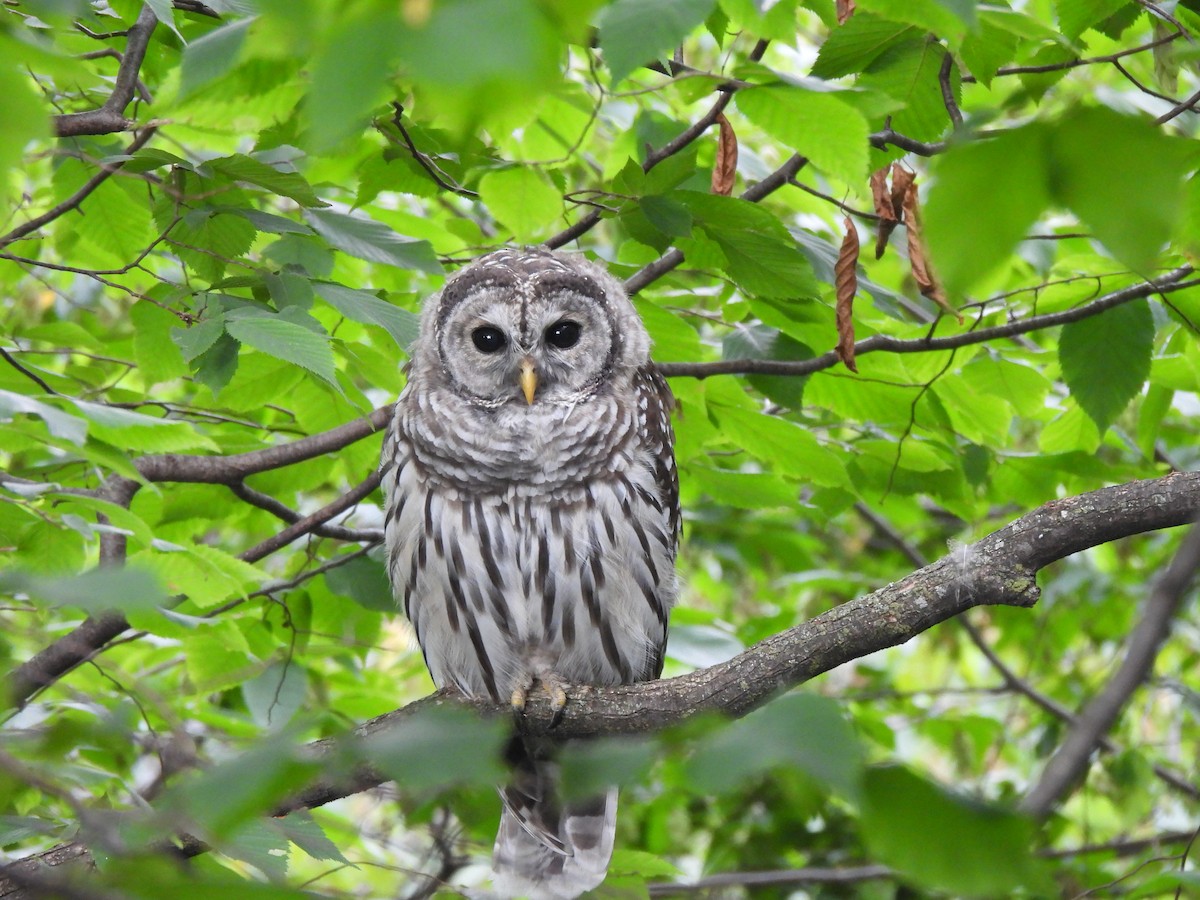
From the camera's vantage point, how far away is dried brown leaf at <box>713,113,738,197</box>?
2.90m

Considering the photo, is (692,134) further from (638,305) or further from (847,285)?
(638,305)

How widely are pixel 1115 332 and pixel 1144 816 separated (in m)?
2.81

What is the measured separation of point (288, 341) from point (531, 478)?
4.31 feet

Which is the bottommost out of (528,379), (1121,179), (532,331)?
(1121,179)

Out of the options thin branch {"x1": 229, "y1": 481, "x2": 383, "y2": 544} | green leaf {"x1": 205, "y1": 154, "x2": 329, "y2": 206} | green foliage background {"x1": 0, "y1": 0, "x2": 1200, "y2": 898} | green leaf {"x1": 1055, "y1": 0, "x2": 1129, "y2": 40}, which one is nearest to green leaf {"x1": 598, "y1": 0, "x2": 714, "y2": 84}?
green foliage background {"x1": 0, "y1": 0, "x2": 1200, "y2": 898}

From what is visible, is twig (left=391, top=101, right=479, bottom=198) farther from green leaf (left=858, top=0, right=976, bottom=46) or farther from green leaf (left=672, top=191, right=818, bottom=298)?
green leaf (left=858, top=0, right=976, bottom=46)

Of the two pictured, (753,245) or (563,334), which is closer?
(753,245)

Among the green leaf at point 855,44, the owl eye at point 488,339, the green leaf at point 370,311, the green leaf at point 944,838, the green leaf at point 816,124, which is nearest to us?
the green leaf at point 944,838

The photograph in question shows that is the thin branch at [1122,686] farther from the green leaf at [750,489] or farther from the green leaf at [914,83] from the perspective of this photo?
the green leaf at [750,489]

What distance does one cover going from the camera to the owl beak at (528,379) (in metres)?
3.44

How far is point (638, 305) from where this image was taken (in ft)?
11.3

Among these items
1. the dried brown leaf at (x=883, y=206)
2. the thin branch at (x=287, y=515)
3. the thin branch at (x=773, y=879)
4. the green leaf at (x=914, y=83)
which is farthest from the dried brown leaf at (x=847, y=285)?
the thin branch at (x=773, y=879)

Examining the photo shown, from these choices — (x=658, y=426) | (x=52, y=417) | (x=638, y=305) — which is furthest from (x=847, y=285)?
(x=52, y=417)

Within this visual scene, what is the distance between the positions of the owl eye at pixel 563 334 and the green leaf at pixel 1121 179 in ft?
8.71
